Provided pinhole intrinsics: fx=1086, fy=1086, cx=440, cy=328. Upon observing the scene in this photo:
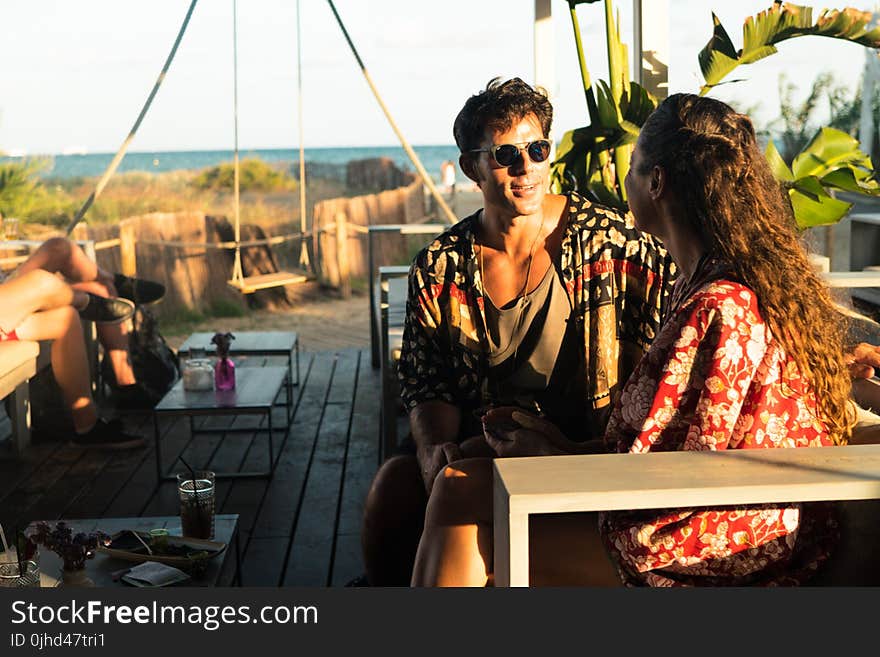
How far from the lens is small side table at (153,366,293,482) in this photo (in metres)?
3.95

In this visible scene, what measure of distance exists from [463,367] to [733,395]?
0.86m

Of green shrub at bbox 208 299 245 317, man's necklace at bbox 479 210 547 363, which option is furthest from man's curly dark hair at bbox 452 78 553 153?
green shrub at bbox 208 299 245 317

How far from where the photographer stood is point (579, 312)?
2199 millimetres

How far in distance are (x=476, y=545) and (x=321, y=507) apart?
7.17 feet

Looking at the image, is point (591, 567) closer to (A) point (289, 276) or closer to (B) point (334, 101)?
(A) point (289, 276)

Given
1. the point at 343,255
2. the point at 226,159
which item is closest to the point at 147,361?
the point at 343,255

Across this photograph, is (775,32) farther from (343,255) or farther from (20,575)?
(343,255)

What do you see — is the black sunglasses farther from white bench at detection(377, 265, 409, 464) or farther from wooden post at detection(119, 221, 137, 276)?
wooden post at detection(119, 221, 137, 276)

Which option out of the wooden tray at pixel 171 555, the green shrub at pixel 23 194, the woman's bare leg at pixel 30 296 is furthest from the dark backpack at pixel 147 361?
the green shrub at pixel 23 194

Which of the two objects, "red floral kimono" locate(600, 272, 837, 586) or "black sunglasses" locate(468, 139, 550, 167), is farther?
"black sunglasses" locate(468, 139, 550, 167)

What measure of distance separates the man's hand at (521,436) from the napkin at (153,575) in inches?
30.4

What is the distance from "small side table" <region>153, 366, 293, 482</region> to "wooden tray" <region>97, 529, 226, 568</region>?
1479mm

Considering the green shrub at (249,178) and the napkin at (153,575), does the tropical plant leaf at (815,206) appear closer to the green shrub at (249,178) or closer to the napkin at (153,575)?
the napkin at (153,575)

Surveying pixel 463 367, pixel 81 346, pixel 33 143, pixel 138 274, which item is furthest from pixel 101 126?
pixel 463 367
